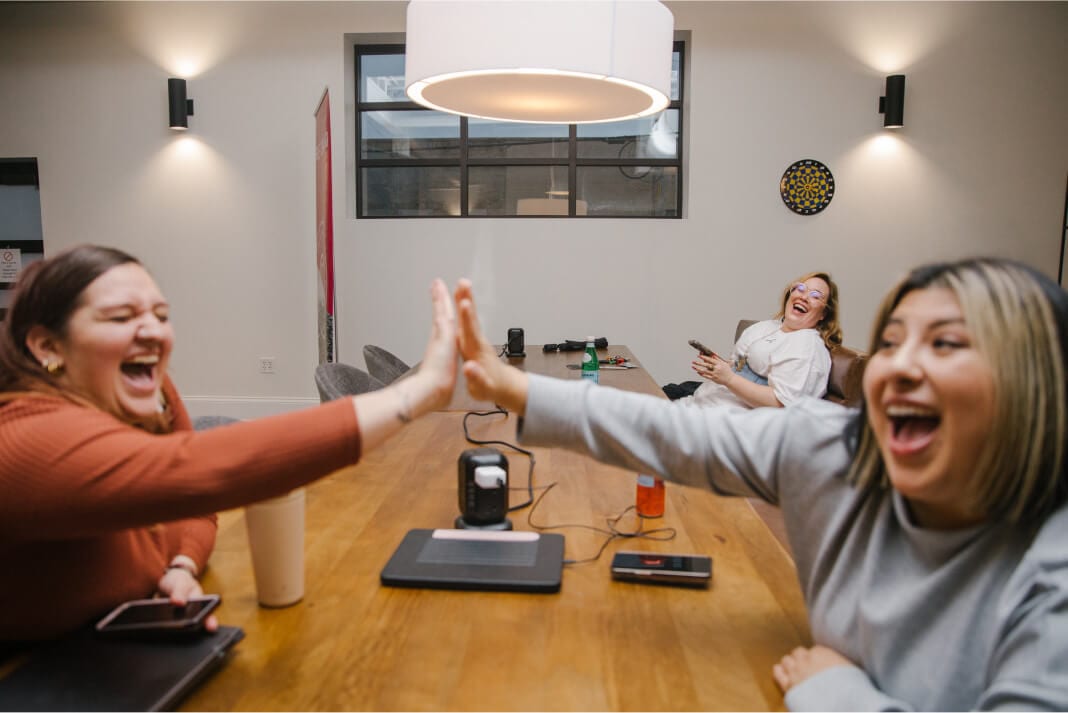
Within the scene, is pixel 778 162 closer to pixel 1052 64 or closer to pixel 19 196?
pixel 1052 64

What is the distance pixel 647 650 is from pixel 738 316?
177 inches

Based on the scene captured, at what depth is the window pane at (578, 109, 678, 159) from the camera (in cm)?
529

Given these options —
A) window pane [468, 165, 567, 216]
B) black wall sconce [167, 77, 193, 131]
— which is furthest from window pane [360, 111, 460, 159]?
black wall sconce [167, 77, 193, 131]

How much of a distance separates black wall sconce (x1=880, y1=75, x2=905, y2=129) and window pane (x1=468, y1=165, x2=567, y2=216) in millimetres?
2174

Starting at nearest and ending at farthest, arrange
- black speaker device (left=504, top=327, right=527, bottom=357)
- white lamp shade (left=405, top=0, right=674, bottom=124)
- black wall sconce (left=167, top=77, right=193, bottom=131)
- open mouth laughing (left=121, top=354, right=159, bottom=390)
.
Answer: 1. open mouth laughing (left=121, top=354, right=159, bottom=390)
2. white lamp shade (left=405, top=0, right=674, bottom=124)
3. black speaker device (left=504, top=327, right=527, bottom=357)
4. black wall sconce (left=167, top=77, right=193, bottom=131)

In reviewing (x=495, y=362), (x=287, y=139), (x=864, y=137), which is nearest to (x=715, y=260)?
(x=864, y=137)

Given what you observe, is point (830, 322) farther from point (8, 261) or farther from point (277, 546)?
point (8, 261)

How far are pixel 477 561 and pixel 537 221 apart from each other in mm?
4229

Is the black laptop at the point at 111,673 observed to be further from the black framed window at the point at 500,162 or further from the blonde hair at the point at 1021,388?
the black framed window at the point at 500,162

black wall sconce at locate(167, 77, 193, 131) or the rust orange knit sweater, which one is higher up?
black wall sconce at locate(167, 77, 193, 131)

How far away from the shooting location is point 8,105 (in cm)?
530

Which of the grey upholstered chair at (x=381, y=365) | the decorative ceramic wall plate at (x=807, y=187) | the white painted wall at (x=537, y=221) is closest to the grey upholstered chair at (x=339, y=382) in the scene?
the grey upholstered chair at (x=381, y=365)

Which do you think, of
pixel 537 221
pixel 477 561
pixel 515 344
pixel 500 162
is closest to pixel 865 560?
pixel 477 561

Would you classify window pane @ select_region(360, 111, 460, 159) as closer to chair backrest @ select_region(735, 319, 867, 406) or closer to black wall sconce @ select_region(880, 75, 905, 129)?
black wall sconce @ select_region(880, 75, 905, 129)
